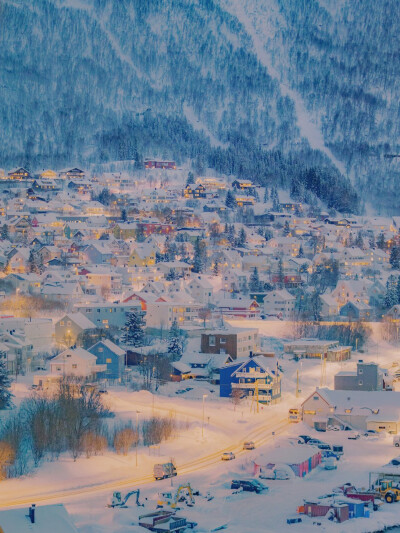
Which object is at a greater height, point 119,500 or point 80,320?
point 80,320

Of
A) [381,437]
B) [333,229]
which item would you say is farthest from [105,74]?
[381,437]

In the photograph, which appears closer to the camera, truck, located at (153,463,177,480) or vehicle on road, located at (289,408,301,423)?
Answer: truck, located at (153,463,177,480)

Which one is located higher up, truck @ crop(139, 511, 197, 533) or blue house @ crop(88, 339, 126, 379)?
blue house @ crop(88, 339, 126, 379)

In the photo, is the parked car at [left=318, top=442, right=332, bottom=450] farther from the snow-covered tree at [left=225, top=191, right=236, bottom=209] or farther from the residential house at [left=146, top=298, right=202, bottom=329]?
the snow-covered tree at [left=225, top=191, right=236, bottom=209]

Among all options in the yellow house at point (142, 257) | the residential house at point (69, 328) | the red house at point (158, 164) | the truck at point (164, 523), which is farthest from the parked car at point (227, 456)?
the red house at point (158, 164)

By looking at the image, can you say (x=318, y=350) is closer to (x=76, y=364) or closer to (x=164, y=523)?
(x=76, y=364)

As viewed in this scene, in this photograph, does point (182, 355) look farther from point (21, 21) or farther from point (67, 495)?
point (21, 21)

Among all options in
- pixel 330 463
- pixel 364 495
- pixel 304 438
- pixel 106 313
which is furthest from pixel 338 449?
pixel 106 313

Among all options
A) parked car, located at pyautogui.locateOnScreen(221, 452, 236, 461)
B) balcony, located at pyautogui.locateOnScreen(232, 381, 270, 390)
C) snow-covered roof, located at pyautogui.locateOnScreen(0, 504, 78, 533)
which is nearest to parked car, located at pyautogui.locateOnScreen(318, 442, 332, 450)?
parked car, located at pyautogui.locateOnScreen(221, 452, 236, 461)
